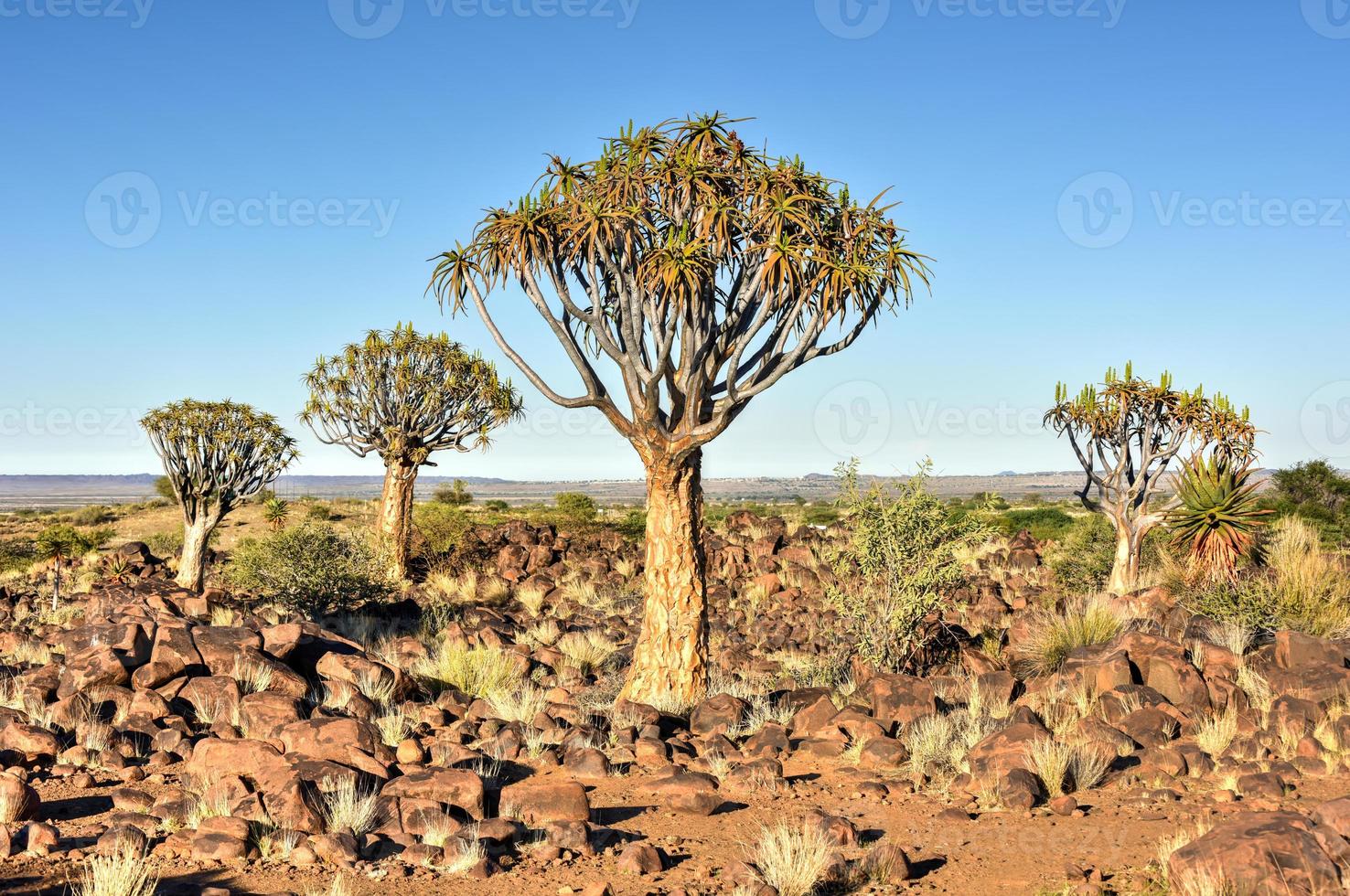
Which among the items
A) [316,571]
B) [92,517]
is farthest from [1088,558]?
[92,517]

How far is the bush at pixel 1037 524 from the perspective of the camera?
29.6 metres

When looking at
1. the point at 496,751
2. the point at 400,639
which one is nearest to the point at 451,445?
the point at 400,639

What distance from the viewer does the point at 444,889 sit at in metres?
5.68

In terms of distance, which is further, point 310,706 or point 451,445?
point 451,445

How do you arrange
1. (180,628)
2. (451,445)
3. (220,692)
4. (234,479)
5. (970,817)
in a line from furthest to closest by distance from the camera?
1. (451,445)
2. (234,479)
3. (180,628)
4. (220,692)
5. (970,817)

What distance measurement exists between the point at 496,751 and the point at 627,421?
131 inches

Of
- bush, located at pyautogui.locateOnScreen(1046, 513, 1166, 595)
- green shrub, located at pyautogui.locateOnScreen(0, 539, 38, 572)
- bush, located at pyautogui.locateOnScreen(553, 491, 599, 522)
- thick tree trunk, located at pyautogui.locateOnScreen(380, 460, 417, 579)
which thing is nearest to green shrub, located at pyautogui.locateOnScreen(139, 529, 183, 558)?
green shrub, located at pyautogui.locateOnScreen(0, 539, 38, 572)

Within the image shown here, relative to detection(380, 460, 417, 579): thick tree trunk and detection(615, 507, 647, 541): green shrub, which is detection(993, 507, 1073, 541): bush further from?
detection(380, 460, 417, 579): thick tree trunk

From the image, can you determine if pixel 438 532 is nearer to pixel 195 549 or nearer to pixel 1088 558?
pixel 195 549

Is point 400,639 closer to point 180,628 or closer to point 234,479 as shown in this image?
point 180,628

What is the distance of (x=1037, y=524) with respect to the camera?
32375mm

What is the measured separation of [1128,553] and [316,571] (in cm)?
1292

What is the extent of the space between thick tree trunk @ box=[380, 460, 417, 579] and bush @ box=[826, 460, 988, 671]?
473 inches

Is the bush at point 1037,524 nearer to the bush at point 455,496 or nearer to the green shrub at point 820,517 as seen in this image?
the green shrub at point 820,517
